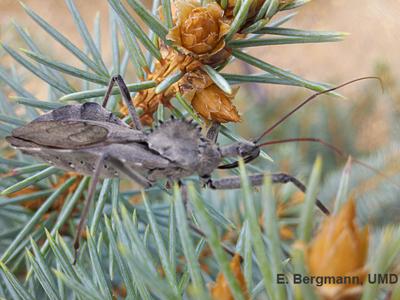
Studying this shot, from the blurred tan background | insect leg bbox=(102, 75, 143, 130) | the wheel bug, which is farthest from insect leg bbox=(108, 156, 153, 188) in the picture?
the blurred tan background

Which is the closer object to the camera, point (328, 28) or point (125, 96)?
point (125, 96)

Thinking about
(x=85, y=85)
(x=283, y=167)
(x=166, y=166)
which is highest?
(x=85, y=85)

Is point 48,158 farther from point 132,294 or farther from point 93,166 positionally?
point 132,294

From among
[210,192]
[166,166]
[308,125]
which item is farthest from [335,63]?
[166,166]

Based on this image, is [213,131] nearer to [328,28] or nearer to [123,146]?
[123,146]

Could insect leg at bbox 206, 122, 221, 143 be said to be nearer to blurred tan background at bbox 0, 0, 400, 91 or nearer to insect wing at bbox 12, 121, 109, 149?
insect wing at bbox 12, 121, 109, 149

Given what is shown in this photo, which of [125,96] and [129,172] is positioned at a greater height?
[125,96]

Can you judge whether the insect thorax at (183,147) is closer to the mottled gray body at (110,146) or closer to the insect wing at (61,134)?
the mottled gray body at (110,146)

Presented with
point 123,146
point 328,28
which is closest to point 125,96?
point 123,146
